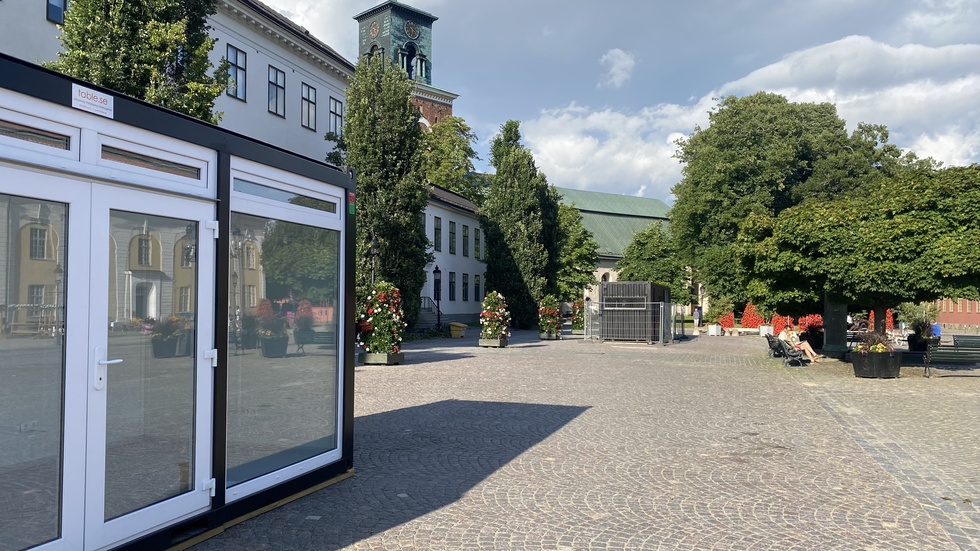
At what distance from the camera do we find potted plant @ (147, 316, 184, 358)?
494 cm

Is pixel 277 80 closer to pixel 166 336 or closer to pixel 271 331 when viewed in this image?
pixel 271 331

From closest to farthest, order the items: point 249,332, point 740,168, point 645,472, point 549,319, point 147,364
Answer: point 147,364, point 249,332, point 645,472, point 549,319, point 740,168

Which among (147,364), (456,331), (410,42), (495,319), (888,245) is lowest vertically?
(456,331)

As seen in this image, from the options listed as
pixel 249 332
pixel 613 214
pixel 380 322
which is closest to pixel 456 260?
pixel 380 322

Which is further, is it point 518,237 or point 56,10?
point 518,237

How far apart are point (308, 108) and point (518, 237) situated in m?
14.7

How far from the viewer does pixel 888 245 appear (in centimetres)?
1783

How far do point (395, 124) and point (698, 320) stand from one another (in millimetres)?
34098

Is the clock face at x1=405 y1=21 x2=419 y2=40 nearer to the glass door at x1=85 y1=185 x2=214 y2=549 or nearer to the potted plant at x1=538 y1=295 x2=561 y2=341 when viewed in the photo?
the potted plant at x1=538 y1=295 x2=561 y2=341

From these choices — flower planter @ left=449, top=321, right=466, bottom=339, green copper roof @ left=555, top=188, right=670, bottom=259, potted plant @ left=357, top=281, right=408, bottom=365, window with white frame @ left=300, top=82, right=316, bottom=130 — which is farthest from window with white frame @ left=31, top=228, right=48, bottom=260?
green copper roof @ left=555, top=188, right=670, bottom=259

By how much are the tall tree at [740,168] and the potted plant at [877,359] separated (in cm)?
2957

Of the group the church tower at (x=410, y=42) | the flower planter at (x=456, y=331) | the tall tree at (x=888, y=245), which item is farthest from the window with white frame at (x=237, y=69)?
the church tower at (x=410, y=42)

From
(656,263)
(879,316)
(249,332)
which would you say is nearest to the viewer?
(249,332)

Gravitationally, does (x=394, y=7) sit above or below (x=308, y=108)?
above
